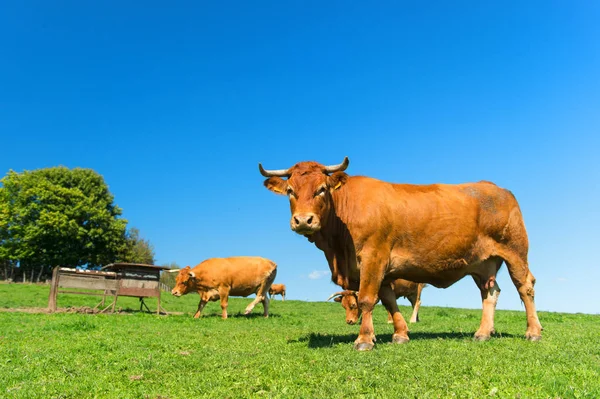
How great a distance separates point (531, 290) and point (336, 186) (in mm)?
4935

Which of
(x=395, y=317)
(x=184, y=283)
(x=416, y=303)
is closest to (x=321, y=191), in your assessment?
(x=395, y=317)

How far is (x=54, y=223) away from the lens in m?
51.7

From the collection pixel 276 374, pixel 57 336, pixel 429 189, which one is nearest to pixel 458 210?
pixel 429 189

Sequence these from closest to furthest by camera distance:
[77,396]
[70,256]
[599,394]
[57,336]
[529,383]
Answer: [599,394] < [529,383] < [77,396] < [57,336] < [70,256]

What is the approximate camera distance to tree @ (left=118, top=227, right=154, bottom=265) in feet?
185

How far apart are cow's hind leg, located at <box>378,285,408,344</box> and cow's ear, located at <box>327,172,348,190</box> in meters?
2.45

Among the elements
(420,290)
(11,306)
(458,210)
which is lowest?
(11,306)

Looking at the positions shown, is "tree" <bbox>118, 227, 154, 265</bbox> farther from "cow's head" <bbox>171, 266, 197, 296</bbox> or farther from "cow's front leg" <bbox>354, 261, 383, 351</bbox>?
"cow's front leg" <bbox>354, 261, 383, 351</bbox>

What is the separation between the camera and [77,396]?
593 cm

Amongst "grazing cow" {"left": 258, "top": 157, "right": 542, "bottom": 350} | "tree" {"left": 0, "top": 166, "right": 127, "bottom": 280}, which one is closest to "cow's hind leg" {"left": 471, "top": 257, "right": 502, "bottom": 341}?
"grazing cow" {"left": 258, "top": 157, "right": 542, "bottom": 350}

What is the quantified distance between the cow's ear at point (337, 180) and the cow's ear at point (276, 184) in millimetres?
919

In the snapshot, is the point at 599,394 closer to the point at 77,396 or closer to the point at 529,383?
the point at 529,383

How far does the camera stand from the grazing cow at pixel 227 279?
2189cm

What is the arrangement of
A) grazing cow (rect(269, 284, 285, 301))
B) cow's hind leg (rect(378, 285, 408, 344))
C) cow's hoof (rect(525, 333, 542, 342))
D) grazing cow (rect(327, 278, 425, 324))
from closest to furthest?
cow's hind leg (rect(378, 285, 408, 344))
cow's hoof (rect(525, 333, 542, 342))
grazing cow (rect(327, 278, 425, 324))
grazing cow (rect(269, 284, 285, 301))
